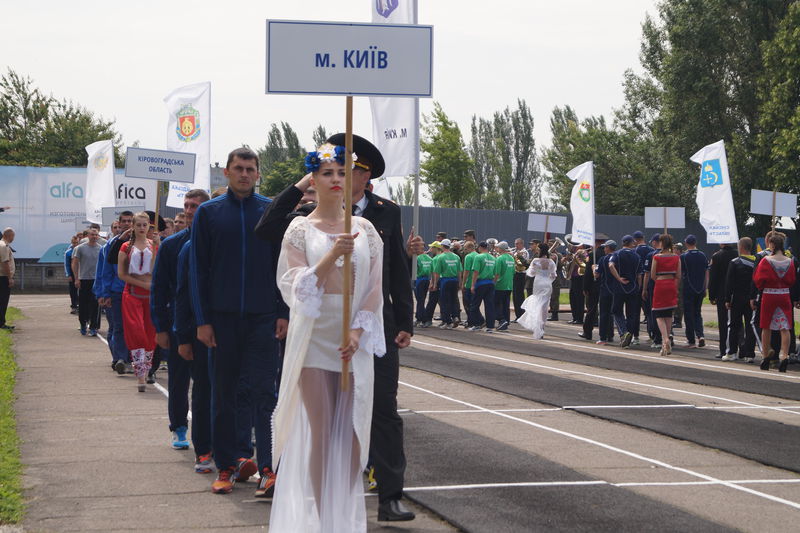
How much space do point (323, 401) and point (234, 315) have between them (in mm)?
1703

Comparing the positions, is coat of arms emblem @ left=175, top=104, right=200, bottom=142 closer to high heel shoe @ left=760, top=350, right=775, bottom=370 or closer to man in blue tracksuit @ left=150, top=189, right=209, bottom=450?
high heel shoe @ left=760, top=350, right=775, bottom=370

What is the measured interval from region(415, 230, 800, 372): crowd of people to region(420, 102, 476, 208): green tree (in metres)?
27.1

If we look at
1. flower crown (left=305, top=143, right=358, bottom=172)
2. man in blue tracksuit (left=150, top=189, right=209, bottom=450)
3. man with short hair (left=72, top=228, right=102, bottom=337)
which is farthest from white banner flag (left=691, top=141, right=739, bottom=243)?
flower crown (left=305, top=143, right=358, bottom=172)

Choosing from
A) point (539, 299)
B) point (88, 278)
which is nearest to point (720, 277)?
point (539, 299)

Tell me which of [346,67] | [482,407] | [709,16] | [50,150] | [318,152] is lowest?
[482,407]

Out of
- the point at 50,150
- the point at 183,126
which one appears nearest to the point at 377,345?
the point at 183,126

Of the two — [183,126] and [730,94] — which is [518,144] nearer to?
[730,94]

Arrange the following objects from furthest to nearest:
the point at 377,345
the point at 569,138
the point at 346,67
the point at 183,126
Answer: the point at 569,138, the point at 183,126, the point at 346,67, the point at 377,345

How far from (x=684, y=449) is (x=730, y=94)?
48638 millimetres

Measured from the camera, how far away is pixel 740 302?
17031mm

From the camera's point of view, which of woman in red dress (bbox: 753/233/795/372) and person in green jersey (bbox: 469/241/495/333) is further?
person in green jersey (bbox: 469/241/495/333)

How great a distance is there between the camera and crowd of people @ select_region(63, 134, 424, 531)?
505 cm

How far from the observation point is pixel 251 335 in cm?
663

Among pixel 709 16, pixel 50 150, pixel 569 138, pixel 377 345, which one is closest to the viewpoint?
pixel 377 345
